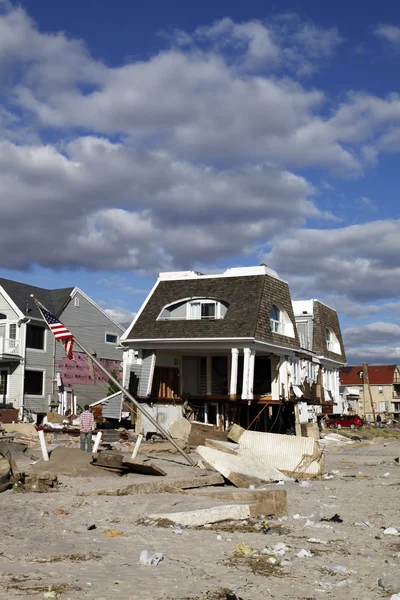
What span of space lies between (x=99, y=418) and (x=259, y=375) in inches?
367

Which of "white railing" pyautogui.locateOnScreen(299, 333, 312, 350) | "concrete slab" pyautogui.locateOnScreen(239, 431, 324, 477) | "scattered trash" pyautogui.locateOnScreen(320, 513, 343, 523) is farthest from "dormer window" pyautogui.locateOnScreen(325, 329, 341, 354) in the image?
"scattered trash" pyautogui.locateOnScreen(320, 513, 343, 523)

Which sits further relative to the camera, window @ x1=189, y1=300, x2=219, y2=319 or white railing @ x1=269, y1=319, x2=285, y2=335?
white railing @ x1=269, y1=319, x2=285, y2=335

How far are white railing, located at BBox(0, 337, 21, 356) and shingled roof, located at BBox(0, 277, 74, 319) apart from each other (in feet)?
6.16

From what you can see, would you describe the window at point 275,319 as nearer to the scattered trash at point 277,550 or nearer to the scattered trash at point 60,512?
the scattered trash at point 60,512

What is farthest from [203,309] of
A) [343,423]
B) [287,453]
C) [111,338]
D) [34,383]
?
[343,423]

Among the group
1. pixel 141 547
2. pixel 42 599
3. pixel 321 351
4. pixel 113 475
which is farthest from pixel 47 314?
pixel 321 351

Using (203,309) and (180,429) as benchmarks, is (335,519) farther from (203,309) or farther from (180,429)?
(203,309)

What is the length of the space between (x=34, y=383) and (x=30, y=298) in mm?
5331

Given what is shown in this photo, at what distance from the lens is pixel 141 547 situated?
9.66 m

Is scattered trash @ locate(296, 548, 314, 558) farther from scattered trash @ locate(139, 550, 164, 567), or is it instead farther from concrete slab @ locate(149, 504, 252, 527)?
concrete slab @ locate(149, 504, 252, 527)

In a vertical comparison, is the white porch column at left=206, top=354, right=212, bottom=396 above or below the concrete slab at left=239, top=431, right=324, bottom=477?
above

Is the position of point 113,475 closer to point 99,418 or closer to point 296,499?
point 296,499

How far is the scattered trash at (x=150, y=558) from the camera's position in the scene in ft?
28.2

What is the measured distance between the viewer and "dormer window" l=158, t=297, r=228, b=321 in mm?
36250
